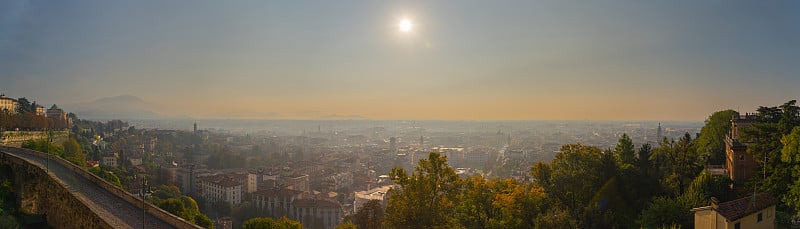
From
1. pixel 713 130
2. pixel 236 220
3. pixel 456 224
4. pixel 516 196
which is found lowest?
pixel 236 220

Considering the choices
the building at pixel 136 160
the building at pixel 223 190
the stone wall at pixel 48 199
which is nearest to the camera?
the stone wall at pixel 48 199

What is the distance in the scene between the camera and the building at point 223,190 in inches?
1526

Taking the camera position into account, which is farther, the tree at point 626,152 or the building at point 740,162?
the building at point 740,162

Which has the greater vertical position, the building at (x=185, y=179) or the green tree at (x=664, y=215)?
the green tree at (x=664, y=215)

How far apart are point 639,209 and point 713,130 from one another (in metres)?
12.1

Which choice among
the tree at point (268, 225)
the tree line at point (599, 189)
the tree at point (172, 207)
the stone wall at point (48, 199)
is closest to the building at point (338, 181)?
the tree at point (172, 207)

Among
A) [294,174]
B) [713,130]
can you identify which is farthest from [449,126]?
[713,130]

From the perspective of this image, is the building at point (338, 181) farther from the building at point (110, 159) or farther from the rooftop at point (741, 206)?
the rooftop at point (741, 206)

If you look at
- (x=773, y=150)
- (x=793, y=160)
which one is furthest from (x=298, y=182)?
(x=793, y=160)

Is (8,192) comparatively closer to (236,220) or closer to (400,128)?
(236,220)

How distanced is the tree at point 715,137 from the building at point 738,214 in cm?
926

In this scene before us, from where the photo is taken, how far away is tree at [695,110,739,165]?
1770 cm

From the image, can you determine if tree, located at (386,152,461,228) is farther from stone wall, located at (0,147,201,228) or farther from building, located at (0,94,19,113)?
building, located at (0,94,19,113)

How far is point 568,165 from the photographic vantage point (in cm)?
1145
